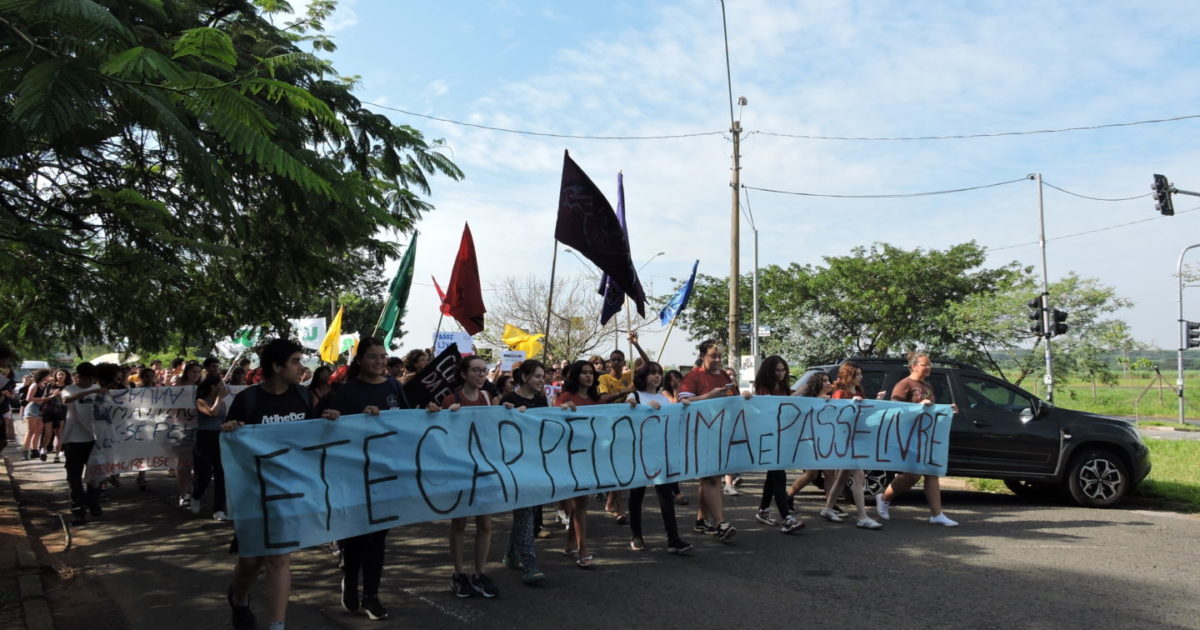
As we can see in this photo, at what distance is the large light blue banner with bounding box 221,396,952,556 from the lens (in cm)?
491

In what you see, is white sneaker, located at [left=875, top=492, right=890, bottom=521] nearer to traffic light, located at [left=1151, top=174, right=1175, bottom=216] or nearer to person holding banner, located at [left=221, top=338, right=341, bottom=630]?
person holding banner, located at [left=221, top=338, right=341, bottom=630]

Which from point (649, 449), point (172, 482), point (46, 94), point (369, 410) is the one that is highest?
point (46, 94)

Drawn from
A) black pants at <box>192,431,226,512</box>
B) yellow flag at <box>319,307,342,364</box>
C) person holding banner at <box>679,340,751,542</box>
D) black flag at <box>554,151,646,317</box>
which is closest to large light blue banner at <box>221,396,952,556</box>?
person holding banner at <box>679,340,751,542</box>

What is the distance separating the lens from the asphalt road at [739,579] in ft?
17.5

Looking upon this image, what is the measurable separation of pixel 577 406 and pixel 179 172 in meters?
3.43

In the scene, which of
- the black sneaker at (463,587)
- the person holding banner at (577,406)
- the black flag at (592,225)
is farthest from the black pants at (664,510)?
the black flag at (592,225)

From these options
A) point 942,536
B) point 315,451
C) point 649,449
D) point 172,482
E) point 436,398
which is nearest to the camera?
point 315,451

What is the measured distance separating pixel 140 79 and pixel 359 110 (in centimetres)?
505

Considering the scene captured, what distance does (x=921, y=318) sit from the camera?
3400 centimetres

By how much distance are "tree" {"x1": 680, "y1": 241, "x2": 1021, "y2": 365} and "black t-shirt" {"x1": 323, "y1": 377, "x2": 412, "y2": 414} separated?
27.3 meters

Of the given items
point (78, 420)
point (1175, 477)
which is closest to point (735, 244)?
point (1175, 477)

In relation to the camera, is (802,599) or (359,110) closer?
(802,599)

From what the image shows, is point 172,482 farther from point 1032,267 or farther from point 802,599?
point 1032,267

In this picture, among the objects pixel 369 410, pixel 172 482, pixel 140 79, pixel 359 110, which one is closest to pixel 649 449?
pixel 369 410
